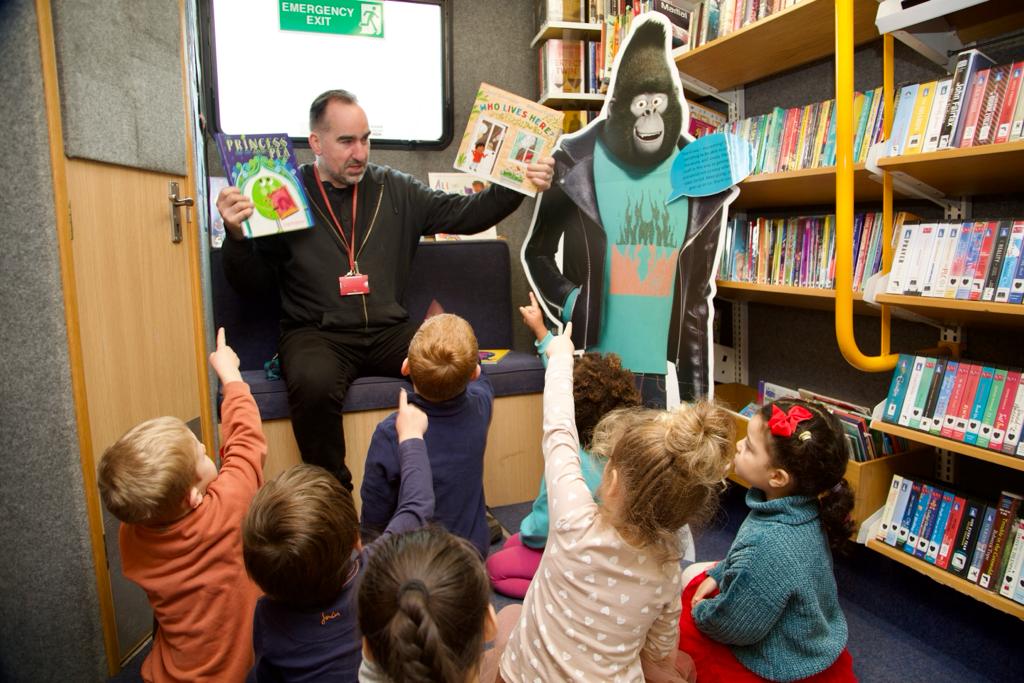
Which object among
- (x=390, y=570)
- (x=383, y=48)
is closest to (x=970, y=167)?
(x=390, y=570)

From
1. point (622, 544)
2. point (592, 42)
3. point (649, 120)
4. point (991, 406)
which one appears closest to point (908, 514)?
point (991, 406)

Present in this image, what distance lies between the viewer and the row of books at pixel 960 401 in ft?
4.92

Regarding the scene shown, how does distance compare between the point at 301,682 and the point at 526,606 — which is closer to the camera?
the point at 301,682

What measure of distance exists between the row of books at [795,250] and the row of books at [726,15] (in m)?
0.63

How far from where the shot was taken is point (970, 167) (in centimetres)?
157

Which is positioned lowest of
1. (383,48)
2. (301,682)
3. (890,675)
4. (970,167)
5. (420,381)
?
(890,675)

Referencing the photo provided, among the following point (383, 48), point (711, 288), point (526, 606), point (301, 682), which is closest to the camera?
point (301, 682)

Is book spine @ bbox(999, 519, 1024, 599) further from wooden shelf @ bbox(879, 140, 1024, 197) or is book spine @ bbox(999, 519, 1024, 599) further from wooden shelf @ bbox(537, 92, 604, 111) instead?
wooden shelf @ bbox(537, 92, 604, 111)

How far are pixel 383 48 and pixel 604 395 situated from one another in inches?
79.7

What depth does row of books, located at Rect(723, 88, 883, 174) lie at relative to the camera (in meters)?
1.87

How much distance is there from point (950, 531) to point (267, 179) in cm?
217

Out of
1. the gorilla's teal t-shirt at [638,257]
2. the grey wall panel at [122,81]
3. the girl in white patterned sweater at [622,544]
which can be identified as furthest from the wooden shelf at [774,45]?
the grey wall panel at [122,81]

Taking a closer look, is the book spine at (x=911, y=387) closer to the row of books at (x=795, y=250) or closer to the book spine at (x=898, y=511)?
the book spine at (x=898, y=511)

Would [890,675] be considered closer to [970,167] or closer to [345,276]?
[970,167]
